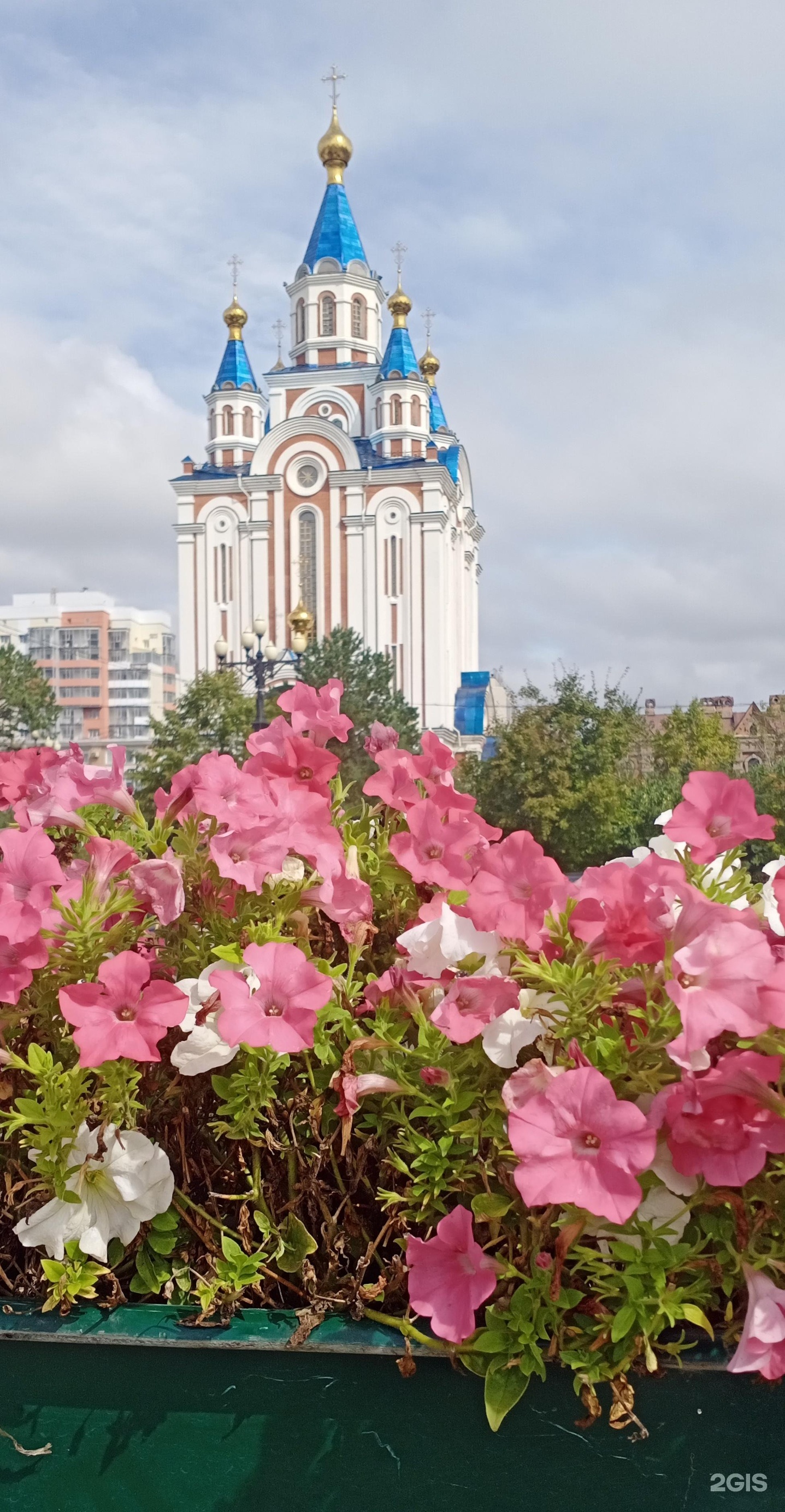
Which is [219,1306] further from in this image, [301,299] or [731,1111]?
[301,299]

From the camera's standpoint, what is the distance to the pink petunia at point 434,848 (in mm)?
1140

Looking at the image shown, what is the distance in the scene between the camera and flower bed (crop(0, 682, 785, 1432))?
84 cm

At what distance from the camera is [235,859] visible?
1111 millimetres

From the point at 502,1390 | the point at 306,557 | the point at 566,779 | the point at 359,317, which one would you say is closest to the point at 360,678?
the point at 566,779

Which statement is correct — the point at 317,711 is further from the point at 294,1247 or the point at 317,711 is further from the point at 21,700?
the point at 21,700

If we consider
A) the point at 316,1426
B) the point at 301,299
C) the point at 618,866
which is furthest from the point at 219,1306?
the point at 301,299

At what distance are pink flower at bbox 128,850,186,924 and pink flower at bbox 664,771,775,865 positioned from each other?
480mm

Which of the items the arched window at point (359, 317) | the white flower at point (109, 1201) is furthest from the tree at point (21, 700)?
the white flower at point (109, 1201)

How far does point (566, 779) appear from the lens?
24719 millimetres

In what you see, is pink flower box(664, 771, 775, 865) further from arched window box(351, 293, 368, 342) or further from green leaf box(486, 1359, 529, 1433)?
arched window box(351, 293, 368, 342)

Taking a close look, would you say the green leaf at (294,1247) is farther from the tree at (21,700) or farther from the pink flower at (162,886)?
the tree at (21,700)

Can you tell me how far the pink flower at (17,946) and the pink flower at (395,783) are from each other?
0.39 metres

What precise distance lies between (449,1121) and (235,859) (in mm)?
329

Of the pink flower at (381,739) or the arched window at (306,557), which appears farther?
the arched window at (306,557)
